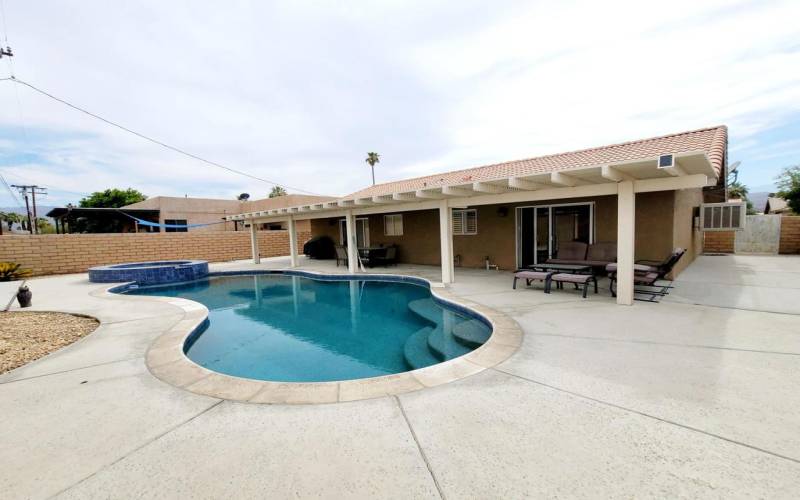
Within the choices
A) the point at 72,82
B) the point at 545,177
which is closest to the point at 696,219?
the point at 545,177

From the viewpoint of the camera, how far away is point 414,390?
10.7 feet

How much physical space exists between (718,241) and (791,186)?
59.1 feet

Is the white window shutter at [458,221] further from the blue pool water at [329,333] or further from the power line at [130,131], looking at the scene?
the power line at [130,131]

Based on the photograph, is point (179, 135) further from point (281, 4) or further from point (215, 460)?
point (215, 460)

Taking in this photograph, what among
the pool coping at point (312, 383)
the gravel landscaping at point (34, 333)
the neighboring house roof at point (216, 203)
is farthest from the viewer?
the neighboring house roof at point (216, 203)

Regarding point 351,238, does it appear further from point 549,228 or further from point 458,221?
point 549,228

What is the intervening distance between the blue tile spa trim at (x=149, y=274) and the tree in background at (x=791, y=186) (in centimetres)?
3864

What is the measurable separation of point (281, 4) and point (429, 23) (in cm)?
427

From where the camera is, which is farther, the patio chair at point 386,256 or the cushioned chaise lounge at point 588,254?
the patio chair at point 386,256

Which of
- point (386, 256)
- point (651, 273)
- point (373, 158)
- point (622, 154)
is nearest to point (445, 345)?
point (651, 273)

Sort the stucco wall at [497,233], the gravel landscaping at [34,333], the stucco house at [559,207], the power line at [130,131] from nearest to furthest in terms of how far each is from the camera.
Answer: the gravel landscaping at [34,333] < the stucco house at [559,207] < the stucco wall at [497,233] < the power line at [130,131]

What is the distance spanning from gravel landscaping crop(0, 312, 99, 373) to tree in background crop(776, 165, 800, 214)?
39.1 m

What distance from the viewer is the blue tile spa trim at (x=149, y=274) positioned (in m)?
12.0

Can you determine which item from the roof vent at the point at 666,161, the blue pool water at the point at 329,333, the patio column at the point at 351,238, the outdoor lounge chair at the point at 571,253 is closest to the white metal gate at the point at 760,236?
the outdoor lounge chair at the point at 571,253
